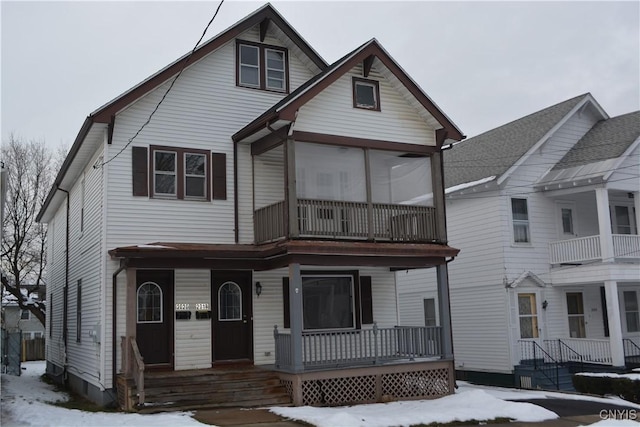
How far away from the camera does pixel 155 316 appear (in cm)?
1678

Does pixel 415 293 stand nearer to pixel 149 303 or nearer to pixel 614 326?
pixel 614 326

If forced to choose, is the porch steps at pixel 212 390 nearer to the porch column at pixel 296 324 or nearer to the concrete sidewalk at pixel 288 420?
the concrete sidewalk at pixel 288 420

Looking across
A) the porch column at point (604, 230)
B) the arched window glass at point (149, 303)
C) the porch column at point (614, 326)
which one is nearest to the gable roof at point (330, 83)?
the arched window glass at point (149, 303)

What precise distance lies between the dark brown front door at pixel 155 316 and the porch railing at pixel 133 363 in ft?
3.37

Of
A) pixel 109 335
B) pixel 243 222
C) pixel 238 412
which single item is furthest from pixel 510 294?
pixel 109 335

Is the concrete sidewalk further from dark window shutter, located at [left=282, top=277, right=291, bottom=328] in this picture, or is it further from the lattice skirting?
dark window shutter, located at [left=282, top=277, right=291, bottom=328]

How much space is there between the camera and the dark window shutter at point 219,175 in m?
17.6

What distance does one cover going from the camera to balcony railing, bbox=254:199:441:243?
53.8 feet

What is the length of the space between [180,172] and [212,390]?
5.59 meters

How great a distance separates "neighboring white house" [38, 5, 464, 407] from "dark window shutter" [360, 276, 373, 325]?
40 mm

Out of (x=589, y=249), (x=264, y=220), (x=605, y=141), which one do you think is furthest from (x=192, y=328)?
(x=605, y=141)

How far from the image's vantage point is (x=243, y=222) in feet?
58.5

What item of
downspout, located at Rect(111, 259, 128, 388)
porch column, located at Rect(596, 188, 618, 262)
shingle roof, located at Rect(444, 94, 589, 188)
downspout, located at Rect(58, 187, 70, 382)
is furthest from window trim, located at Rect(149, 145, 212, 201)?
porch column, located at Rect(596, 188, 618, 262)

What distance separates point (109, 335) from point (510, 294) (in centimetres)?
1290
